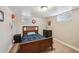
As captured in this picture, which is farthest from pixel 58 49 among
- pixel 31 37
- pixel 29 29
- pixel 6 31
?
pixel 6 31

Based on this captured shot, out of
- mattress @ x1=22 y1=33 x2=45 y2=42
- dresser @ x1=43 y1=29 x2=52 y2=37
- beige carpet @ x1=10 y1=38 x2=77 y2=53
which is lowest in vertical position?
beige carpet @ x1=10 y1=38 x2=77 y2=53

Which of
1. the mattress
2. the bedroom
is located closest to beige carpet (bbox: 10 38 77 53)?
the bedroom

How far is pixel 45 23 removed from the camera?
1.68 meters

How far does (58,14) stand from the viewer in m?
1.70

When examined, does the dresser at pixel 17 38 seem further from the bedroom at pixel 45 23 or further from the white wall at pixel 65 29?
the white wall at pixel 65 29

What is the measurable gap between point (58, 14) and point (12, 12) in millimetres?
897

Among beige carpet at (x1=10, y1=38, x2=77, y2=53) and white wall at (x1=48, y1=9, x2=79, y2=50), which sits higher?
white wall at (x1=48, y1=9, x2=79, y2=50)

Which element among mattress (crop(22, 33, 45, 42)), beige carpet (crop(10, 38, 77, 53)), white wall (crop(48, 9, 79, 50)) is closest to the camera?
beige carpet (crop(10, 38, 77, 53))

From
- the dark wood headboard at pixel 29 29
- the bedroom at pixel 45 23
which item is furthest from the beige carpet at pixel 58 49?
the dark wood headboard at pixel 29 29

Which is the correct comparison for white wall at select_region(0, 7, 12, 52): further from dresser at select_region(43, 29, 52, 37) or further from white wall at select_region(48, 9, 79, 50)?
white wall at select_region(48, 9, 79, 50)

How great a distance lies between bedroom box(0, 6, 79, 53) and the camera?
1.44 metres

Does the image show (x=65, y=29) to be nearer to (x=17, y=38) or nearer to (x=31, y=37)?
(x=31, y=37)
